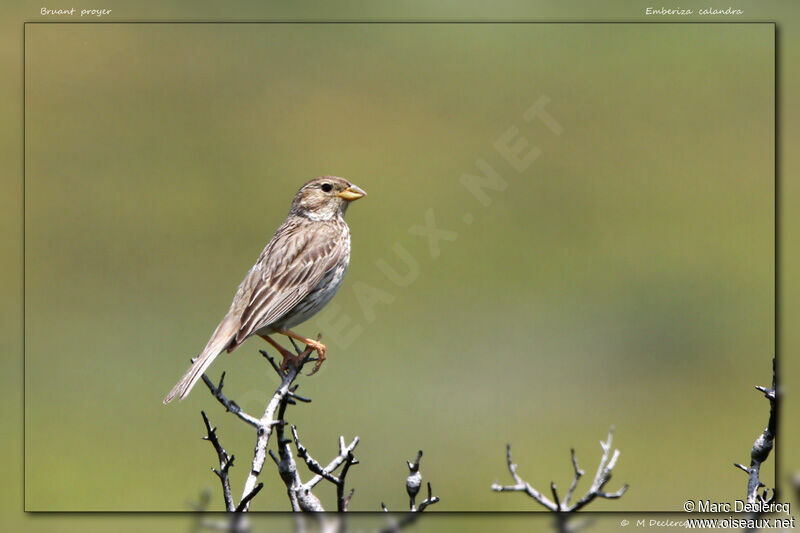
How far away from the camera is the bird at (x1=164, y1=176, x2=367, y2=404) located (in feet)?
24.7

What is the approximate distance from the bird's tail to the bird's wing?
10 centimetres

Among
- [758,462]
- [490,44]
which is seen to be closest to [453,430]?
[490,44]

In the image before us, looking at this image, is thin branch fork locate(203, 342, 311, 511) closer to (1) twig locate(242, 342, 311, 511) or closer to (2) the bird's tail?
(1) twig locate(242, 342, 311, 511)

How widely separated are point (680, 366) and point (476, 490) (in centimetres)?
520

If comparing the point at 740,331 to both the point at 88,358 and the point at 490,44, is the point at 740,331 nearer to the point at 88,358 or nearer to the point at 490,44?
the point at 490,44

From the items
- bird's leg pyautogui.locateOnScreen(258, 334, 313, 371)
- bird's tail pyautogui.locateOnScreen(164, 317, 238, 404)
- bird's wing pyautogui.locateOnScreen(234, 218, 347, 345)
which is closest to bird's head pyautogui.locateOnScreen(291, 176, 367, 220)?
bird's wing pyautogui.locateOnScreen(234, 218, 347, 345)

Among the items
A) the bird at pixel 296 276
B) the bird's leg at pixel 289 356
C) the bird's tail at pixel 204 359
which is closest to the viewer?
the bird's leg at pixel 289 356

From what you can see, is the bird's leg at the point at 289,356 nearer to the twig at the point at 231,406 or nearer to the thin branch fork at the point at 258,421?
the thin branch fork at the point at 258,421

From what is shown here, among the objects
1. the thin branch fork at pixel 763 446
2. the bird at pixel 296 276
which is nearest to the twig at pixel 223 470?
the bird at pixel 296 276

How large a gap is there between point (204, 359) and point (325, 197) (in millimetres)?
2425

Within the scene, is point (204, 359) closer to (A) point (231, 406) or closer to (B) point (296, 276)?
(B) point (296, 276)

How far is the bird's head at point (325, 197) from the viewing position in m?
8.98

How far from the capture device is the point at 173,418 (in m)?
13.8

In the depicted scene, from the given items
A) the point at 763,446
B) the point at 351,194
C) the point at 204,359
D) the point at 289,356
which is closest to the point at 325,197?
the point at 351,194
